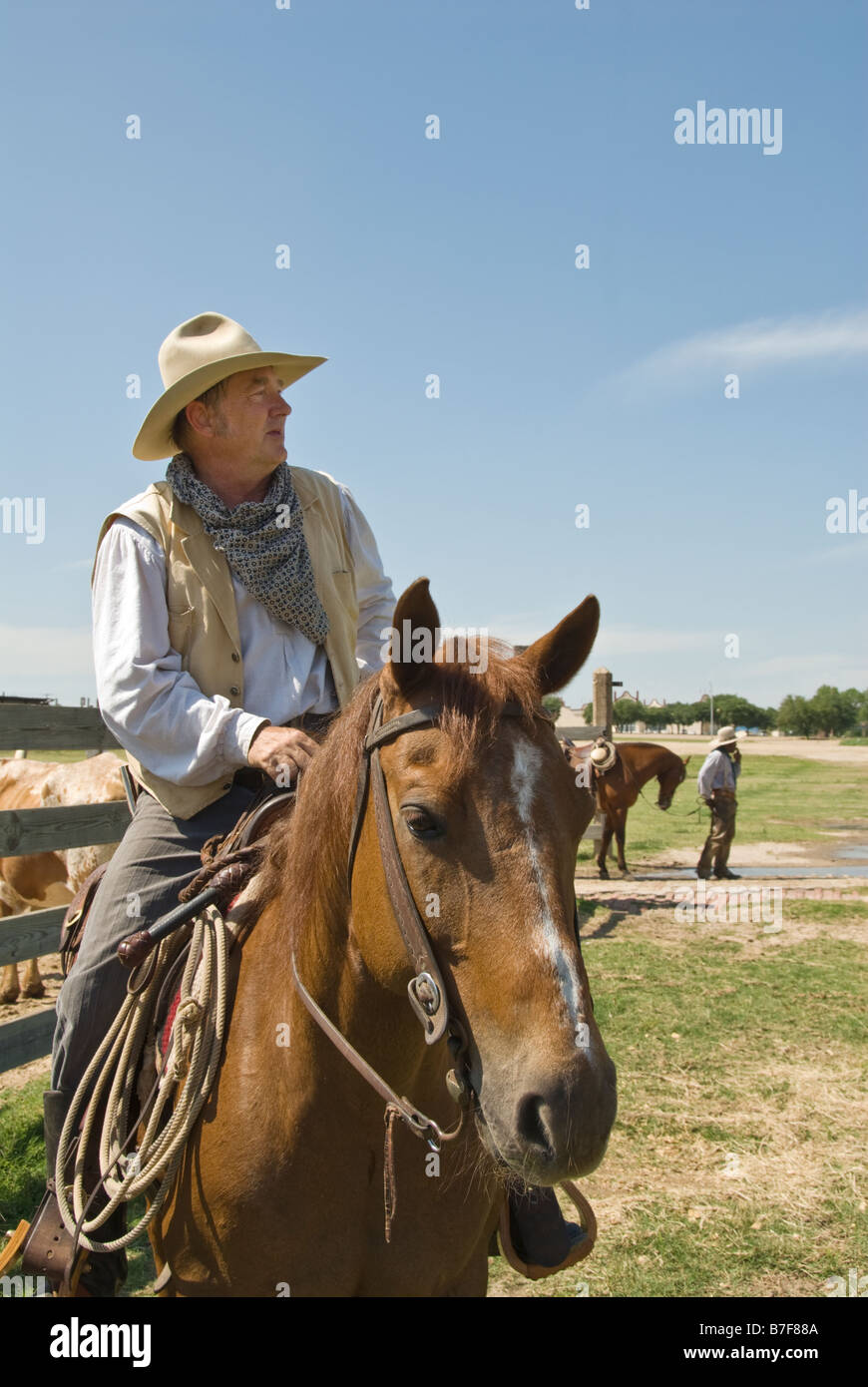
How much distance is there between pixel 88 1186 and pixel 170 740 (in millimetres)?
1243

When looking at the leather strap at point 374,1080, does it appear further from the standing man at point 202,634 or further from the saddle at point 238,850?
the standing man at point 202,634

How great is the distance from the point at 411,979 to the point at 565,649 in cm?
79

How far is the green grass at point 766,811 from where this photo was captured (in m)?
21.7

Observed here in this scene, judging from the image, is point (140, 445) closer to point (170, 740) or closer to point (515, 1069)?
point (170, 740)

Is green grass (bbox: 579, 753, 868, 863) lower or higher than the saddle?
lower

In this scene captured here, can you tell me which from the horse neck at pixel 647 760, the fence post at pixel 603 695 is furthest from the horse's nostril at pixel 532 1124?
the horse neck at pixel 647 760

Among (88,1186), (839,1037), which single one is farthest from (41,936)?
(839,1037)

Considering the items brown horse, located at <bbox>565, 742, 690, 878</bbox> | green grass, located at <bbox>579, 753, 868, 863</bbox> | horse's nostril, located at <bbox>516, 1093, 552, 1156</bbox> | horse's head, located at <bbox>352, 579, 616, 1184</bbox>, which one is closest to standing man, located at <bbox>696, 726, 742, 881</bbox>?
brown horse, located at <bbox>565, 742, 690, 878</bbox>

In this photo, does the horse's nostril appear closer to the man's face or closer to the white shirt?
the white shirt

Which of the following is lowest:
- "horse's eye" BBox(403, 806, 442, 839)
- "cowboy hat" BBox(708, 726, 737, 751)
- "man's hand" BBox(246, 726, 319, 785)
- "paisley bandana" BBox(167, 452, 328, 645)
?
"cowboy hat" BBox(708, 726, 737, 751)

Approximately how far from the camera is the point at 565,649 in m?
2.09

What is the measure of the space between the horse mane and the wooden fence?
3.63m

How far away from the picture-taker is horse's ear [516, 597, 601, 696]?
6.71 feet

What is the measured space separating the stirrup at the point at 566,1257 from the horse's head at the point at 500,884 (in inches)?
36.7
